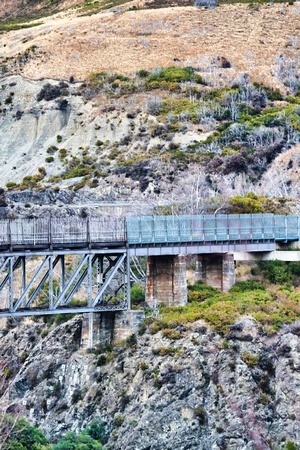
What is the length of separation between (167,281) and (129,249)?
4.11m

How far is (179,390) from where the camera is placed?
4369 centimetres

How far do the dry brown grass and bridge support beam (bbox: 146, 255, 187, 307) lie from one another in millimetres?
74552

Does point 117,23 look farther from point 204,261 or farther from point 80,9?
point 204,261

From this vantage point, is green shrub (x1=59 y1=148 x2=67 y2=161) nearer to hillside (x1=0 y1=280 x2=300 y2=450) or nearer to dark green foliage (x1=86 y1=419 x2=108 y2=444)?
hillside (x1=0 y1=280 x2=300 y2=450)

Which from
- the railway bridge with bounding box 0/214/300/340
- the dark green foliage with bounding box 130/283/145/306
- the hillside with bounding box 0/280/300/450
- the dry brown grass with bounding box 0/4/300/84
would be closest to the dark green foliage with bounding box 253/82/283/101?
the dry brown grass with bounding box 0/4/300/84

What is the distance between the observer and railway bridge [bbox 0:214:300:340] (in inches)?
1764

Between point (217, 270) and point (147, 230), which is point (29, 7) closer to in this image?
point (217, 270)

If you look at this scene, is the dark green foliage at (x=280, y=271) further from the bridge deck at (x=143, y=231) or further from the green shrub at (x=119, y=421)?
the green shrub at (x=119, y=421)

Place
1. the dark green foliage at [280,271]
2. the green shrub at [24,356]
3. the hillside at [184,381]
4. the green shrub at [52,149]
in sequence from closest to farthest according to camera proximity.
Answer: the hillside at [184,381], the green shrub at [24,356], the dark green foliage at [280,271], the green shrub at [52,149]

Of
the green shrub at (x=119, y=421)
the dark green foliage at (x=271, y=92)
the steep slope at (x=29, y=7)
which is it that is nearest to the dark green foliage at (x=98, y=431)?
the green shrub at (x=119, y=421)

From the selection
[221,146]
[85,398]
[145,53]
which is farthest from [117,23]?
[85,398]

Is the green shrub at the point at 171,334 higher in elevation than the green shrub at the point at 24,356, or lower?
higher

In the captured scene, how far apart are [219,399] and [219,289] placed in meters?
12.3

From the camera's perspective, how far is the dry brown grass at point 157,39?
418 feet
